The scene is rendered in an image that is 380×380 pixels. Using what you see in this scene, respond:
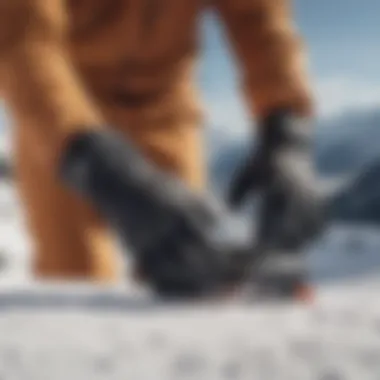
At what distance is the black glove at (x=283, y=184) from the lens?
1.34ft

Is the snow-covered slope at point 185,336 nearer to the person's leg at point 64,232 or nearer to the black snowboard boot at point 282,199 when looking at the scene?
the black snowboard boot at point 282,199

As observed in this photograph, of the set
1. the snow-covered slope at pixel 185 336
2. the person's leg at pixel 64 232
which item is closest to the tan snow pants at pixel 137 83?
the person's leg at pixel 64 232

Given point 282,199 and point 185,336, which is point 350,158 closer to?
point 282,199

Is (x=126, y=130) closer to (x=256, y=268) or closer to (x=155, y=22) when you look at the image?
(x=155, y=22)

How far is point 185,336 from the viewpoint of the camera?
29cm

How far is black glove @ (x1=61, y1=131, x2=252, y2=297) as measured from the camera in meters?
0.35

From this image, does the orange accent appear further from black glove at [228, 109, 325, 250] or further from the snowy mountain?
the snowy mountain

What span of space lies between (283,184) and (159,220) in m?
0.11

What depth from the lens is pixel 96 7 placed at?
1.73 ft

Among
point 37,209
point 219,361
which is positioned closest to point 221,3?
point 37,209

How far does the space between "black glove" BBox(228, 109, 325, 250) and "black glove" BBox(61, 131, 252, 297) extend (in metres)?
0.04

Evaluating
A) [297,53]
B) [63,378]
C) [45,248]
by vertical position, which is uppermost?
[297,53]

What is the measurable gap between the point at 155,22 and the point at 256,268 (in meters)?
0.22

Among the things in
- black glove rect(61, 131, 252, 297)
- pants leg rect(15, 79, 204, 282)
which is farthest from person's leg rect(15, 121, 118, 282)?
black glove rect(61, 131, 252, 297)
